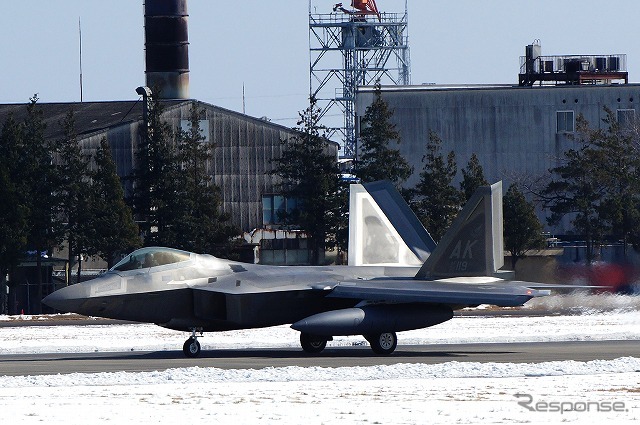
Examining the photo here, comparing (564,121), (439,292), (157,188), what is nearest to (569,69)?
(564,121)

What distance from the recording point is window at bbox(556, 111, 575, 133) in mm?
69188

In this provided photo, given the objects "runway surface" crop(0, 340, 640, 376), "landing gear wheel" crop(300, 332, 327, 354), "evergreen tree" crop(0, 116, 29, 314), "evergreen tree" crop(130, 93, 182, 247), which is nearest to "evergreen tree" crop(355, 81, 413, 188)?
"evergreen tree" crop(130, 93, 182, 247)

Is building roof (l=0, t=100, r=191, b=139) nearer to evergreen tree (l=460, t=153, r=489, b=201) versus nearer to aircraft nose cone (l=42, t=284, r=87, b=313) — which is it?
evergreen tree (l=460, t=153, r=489, b=201)

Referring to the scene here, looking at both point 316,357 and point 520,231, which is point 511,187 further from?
point 316,357

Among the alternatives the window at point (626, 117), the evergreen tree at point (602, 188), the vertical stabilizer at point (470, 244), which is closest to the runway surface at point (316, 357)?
the vertical stabilizer at point (470, 244)

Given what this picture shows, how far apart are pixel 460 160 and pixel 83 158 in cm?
2251

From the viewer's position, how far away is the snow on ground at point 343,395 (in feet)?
49.2

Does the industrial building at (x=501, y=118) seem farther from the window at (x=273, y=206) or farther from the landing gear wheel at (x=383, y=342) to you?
the landing gear wheel at (x=383, y=342)

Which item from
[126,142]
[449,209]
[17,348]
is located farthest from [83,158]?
[17,348]

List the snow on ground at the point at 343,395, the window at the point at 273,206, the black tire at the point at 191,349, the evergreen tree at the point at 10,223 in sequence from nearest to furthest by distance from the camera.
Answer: the snow on ground at the point at 343,395 → the black tire at the point at 191,349 → the evergreen tree at the point at 10,223 → the window at the point at 273,206

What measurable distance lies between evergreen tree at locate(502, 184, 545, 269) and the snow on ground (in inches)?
1447

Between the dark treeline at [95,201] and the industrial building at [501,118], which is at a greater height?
the industrial building at [501,118]

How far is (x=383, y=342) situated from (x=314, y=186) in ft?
114

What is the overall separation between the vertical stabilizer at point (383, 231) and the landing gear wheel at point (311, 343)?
336 cm
